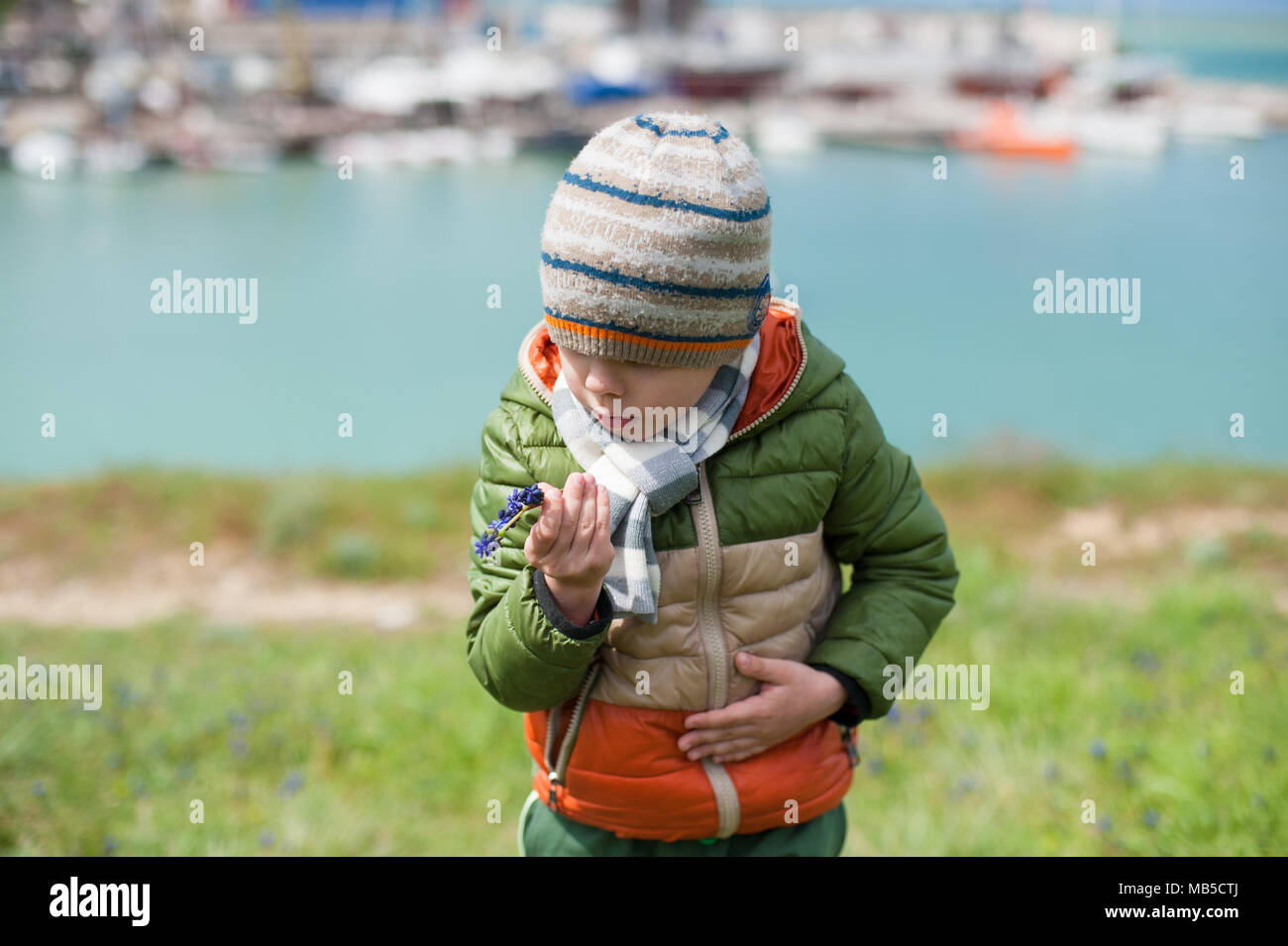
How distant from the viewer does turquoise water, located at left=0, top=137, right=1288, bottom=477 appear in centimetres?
1217

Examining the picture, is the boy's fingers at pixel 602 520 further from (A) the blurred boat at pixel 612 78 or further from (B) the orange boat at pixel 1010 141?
(A) the blurred boat at pixel 612 78

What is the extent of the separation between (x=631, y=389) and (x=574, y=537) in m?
0.29

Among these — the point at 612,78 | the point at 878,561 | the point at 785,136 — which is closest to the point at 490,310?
the point at 878,561

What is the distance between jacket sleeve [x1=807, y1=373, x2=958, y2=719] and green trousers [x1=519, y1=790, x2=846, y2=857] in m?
0.29

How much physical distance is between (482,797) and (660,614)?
2.08 m

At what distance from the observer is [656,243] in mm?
1750

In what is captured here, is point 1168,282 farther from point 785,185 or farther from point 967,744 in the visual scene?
point 967,744

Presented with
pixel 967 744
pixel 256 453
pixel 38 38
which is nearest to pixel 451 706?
pixel 967 744

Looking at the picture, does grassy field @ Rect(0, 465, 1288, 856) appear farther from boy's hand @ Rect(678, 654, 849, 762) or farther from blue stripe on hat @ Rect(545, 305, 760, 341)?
blue stripe on hat @ Rect(545, 305, 760, 341)

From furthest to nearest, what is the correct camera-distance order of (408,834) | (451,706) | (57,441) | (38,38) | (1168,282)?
(38,38) < (1168,282) < (57,441) < (451,706) < (408,834)

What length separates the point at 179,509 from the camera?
7773 mm

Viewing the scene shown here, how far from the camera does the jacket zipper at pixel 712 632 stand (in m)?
2.03
